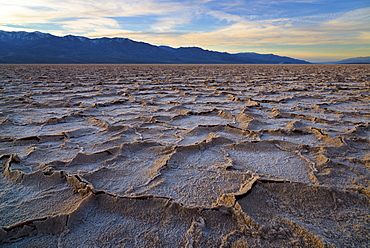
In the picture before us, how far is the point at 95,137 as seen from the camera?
198 centimetres

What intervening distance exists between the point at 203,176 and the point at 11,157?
120cm

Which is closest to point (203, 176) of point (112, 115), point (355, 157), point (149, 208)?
point (149, 208)

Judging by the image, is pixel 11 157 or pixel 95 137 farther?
pixel 95 137

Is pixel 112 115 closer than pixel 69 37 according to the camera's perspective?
Yes

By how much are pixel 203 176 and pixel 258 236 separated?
50 centimetres

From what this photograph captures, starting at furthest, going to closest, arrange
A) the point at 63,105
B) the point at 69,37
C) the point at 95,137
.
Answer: the point at 69,37, the point at 63,105, the point at 95,137

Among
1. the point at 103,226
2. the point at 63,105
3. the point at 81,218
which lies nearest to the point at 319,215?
the point at 103,226

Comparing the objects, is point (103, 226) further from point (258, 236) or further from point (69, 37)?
point (69, 37)

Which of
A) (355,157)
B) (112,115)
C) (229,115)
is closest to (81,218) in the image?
(355,157)

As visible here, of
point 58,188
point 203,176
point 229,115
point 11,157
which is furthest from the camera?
point 229,115

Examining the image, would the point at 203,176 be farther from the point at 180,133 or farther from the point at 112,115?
the point at 112,115

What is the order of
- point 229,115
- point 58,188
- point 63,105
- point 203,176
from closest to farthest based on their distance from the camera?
point 58,188 < point 203,176 < point 229,115 < point 63,105

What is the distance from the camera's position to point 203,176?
52.7 inches

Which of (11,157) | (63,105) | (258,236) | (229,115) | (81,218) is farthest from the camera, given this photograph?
(63,105)
